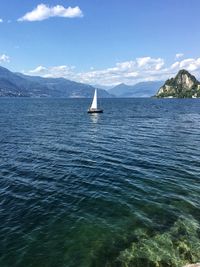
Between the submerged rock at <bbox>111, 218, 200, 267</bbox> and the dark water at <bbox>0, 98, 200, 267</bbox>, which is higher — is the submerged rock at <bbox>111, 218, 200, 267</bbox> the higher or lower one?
the lower one

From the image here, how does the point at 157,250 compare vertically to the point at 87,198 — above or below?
below

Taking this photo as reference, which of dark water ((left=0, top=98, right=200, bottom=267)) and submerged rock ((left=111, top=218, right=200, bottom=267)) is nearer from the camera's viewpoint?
submerged rock ((left=111, top=218, right=200, bottom=267))

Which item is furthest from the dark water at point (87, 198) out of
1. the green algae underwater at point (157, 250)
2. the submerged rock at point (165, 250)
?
the submerged rock at point (165, 250)

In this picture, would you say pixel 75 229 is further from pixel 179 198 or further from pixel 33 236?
pixel 179 198

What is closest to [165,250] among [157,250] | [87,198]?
[157,250]

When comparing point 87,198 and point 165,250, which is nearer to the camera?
point 165,250

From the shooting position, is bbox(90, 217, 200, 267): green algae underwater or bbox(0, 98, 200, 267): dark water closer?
bbox(90, 217, 200, 267): green algae underwater

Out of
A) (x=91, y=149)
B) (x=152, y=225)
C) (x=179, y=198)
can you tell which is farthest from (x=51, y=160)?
(x=152, y=225)

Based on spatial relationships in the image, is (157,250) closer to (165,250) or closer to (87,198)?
(165,250)

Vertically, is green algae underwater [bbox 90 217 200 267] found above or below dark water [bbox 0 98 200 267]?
below

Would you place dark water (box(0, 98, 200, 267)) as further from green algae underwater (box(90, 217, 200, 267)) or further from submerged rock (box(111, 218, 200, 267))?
submerged rock (box(111, 218, 200, 267))

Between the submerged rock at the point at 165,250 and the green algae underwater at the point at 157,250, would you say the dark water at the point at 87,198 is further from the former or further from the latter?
the submerged rock at the point at 165,250

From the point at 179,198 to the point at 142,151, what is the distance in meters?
22.1

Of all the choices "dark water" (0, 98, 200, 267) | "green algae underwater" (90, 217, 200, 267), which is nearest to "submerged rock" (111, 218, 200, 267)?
"green algae underwater" (90, 217, 200, 267)
